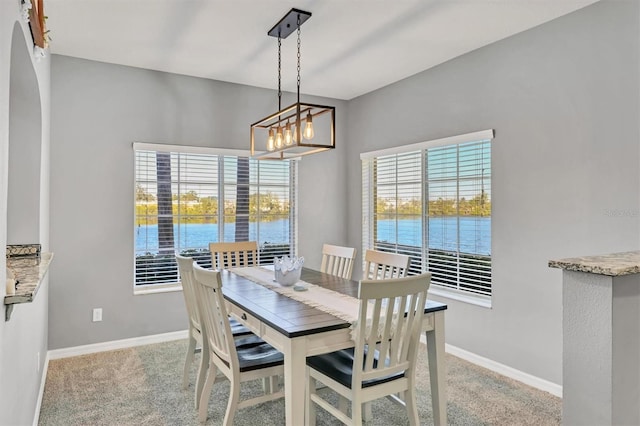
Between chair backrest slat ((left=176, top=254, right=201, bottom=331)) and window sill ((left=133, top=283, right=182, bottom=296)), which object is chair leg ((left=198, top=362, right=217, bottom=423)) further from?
window sill ((left=133, top=283, right=182, bottom=296))

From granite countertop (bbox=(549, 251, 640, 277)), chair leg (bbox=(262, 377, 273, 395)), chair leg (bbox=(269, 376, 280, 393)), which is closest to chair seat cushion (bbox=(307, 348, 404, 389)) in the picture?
chair leg (bbox=(269, 376, 280, 393))

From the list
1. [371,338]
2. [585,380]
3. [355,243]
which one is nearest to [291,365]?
[371,338]

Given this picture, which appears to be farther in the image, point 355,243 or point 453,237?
point 355,243

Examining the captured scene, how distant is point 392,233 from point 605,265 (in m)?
3.15

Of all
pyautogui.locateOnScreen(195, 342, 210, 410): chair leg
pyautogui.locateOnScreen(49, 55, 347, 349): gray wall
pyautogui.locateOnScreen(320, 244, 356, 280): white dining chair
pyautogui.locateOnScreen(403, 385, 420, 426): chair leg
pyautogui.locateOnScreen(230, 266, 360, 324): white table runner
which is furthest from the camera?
pyautogui.locateOnScreen(49, 55, 347, 349): gray wall

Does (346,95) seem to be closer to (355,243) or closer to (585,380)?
(355,243)

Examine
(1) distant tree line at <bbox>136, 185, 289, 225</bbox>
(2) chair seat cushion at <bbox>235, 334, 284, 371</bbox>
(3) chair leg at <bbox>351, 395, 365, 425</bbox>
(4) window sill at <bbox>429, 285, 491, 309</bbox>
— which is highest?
(1) distant tree line at <bbox>136, 185, 289, 225</bbox>

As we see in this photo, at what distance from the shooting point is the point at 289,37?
130 inches

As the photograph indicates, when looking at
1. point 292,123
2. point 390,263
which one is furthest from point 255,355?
point 292,123

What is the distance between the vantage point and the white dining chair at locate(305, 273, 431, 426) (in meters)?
1.94

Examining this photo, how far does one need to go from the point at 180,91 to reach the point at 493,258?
337cm

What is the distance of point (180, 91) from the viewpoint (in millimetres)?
4227

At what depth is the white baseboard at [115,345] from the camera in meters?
3.70

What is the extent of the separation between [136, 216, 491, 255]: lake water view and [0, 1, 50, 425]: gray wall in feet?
4.40
